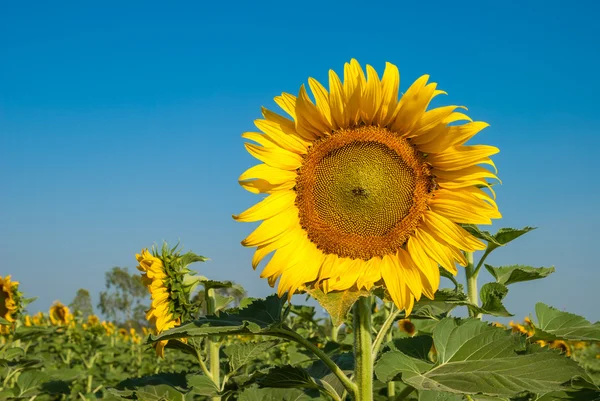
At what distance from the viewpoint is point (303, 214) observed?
9.46ft

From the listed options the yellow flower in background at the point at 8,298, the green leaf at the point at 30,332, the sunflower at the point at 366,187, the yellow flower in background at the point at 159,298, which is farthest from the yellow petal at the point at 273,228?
the yellow flower in background at the point at 8,298

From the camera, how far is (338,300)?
8.16ft

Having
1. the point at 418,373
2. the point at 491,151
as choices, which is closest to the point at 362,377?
the point at 418,373

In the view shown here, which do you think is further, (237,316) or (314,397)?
(314,397)

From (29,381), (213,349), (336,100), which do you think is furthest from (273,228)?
(29,381)

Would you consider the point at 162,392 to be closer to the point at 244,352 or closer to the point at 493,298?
the point at 244,352

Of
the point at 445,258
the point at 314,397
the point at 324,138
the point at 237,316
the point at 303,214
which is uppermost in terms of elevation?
the point at 324,138

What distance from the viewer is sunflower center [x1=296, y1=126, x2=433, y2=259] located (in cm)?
275

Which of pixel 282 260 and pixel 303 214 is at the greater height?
pixel 303 214

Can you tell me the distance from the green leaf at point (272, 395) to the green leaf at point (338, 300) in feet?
3.04

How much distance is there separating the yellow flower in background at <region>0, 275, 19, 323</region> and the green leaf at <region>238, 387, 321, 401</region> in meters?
4.36

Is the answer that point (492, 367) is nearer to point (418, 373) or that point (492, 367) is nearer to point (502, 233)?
point (418, 373)

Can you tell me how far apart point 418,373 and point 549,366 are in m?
0.46

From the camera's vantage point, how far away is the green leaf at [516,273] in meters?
3.35
